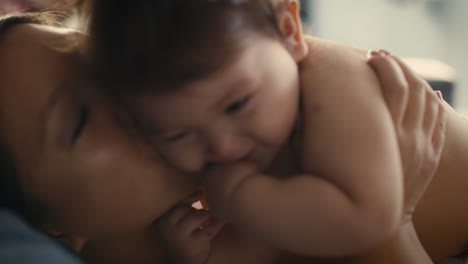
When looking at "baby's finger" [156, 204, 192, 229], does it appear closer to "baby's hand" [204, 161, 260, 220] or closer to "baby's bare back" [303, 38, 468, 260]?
"baby's hand" [204, 161, 260, 220]

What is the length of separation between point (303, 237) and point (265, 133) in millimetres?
134

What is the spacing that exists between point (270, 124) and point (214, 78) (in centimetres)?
A: 10

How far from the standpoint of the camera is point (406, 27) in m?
2.64

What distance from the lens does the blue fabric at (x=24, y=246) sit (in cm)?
54

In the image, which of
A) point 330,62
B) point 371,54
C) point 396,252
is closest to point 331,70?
point 330,62

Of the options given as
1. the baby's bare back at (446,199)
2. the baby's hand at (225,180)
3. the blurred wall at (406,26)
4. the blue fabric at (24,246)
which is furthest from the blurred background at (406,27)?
the blue fabric at (24,246)

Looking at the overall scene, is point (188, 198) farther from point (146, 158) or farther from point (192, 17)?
point (192, 17)

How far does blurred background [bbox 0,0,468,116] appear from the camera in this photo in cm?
244

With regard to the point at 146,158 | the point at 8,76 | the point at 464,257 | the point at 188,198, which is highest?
the point at 8,76

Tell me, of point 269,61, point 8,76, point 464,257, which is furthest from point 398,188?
point 8,76

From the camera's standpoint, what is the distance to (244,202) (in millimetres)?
658

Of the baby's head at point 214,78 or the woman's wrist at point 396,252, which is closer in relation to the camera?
the baby's head at point 214,78

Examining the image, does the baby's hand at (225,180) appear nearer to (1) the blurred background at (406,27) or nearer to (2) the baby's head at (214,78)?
(2) the baby's head at (214,78)

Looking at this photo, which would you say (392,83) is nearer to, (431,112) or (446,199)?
(431,112)
